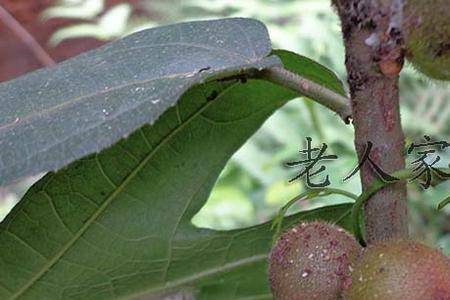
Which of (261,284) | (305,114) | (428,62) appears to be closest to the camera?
(428,62)

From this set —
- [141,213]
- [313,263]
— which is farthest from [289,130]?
[313,263]

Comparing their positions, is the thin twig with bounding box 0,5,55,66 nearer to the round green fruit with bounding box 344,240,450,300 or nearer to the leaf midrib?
Result: the leaf midrib

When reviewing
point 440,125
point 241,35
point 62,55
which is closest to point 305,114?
point 440,125

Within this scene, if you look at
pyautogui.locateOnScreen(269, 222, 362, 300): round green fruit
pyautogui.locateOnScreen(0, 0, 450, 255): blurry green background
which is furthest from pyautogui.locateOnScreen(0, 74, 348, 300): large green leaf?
pyautogui.locateOnScreen(0, 0, 450, 255): blurry green background

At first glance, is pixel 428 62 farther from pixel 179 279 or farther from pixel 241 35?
pixel 179 279

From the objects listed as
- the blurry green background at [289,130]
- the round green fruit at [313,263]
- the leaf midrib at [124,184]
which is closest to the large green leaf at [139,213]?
the leaf midrib at [124,184]

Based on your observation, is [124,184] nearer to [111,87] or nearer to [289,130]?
[111,87]

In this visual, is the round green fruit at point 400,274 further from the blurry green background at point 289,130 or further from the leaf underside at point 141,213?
the blurry green background at point 289,130

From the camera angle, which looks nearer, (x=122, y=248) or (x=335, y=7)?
(x=335, y=7)
